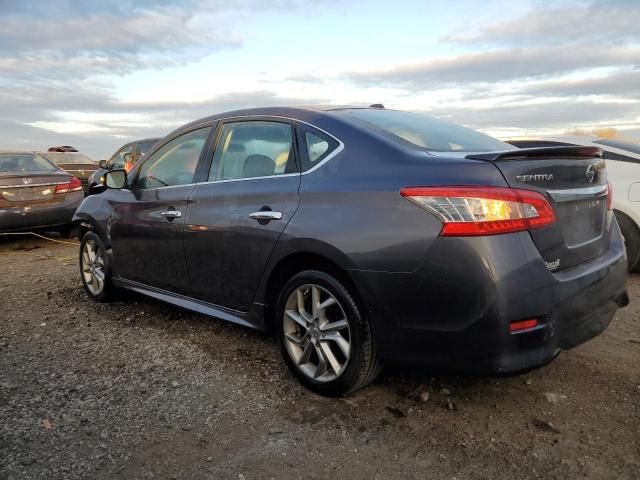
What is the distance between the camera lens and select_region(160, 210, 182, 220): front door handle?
12.9 ft

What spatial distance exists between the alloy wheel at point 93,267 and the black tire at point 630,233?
4780 mm

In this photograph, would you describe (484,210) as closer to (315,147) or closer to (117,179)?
(315,147)

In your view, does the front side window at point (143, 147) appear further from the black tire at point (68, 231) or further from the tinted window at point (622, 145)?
the tinted window at point (622, 145)

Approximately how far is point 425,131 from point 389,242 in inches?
40.6

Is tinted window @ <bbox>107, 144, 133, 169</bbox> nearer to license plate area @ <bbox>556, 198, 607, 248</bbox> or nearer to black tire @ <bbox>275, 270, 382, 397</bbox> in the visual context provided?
black tire @ <bbox>275, 270, 382, 397</bbox>

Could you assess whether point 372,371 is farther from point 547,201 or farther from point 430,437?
point 547,201

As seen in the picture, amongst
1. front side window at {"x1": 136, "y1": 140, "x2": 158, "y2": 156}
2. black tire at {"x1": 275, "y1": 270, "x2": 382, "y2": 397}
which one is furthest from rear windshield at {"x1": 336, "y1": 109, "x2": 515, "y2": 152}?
front side window at {"x1": 136, "y1": 140, "x2": 158, "y2": 156}

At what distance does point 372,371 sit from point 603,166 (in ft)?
5.65

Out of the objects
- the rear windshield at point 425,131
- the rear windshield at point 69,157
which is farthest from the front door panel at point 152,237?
the rear windshield at point 69,157

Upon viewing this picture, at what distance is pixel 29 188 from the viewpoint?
27.1ft

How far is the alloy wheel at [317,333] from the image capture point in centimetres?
299

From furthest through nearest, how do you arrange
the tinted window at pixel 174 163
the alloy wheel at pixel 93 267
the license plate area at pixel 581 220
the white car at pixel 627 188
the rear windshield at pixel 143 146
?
the rear windshield at pixel 143 146
the white car at pixel 627 188
the alloy wheel at pixel 93 267
the tinted window at pixel 174 163
the license plate area at pixel 581 220

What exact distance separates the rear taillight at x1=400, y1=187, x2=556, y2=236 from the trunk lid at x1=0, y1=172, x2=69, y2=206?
24.2ft

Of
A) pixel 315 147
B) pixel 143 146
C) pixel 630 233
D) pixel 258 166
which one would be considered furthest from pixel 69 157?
pixel 630 233
